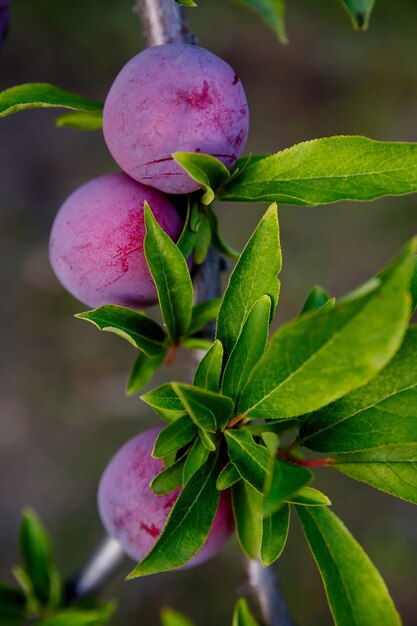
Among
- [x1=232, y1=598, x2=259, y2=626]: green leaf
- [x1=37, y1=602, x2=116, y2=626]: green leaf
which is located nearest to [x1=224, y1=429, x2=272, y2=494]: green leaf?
[x1=232, y1=598, x2=259, y2=626]: green leaf

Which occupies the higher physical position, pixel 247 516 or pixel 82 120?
pixel 82 120

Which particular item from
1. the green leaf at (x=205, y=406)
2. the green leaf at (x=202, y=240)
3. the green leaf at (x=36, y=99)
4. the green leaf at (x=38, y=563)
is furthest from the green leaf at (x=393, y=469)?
the green leaf at (x=38, y=563)

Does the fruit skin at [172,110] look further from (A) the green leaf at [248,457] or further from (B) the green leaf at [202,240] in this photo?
(A) the green leaf at [248,457]

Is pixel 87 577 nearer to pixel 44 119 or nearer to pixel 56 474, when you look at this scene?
pixel 56 474

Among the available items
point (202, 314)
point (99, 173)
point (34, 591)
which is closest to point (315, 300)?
point (202, 314)

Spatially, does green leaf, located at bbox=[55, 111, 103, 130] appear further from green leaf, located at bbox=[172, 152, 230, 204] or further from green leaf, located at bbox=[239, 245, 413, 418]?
green leaf, located at bbox=[239, 245, 413, 418]

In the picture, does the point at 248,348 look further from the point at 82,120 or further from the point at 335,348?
the point at 82,120
